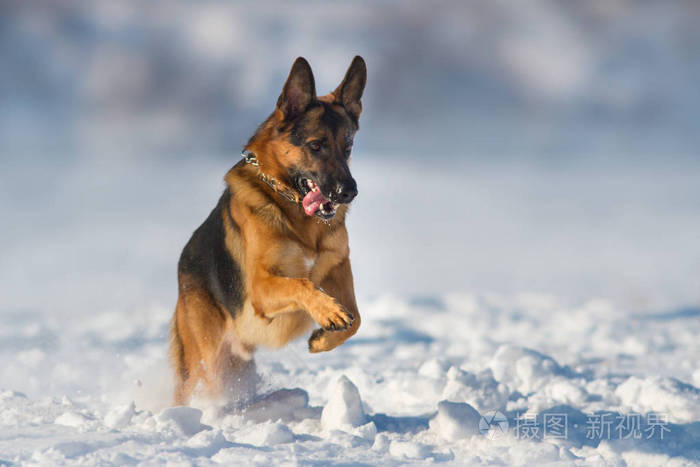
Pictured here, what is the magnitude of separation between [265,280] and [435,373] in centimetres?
389

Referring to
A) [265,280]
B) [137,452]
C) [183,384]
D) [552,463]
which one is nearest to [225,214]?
[265,280]

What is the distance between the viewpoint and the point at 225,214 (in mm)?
6000

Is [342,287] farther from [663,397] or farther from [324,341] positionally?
[663,397]

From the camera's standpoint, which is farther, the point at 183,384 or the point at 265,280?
the point at 183,384

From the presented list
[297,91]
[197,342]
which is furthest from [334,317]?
[197,342]

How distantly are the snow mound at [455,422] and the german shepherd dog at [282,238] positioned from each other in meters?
1.24

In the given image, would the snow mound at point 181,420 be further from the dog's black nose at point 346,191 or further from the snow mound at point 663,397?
the snow mound at point 663,397

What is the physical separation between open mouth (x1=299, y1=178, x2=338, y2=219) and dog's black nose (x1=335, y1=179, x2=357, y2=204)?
0.18 m

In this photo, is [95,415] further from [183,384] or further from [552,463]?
[552,463]

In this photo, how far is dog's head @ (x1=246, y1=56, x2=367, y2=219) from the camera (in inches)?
207

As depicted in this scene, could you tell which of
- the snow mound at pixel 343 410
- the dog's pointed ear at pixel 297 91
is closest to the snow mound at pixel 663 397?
the snow mound at pixel 343 410

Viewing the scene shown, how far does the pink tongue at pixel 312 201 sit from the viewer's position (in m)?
5.36

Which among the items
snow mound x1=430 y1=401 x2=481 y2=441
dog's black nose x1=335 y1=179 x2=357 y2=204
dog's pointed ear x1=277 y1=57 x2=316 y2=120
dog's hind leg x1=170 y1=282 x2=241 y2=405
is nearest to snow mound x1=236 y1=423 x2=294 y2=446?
dog's hind leg x1=170 y1=282 x2=241 y2=405

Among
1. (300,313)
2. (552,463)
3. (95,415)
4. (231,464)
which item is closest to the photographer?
(231,464)
